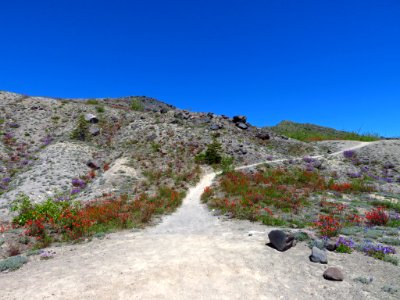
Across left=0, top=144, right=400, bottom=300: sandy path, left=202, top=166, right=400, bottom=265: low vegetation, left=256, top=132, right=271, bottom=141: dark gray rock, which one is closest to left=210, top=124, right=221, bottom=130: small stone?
left=256, top=132, right=271, bottom=141: dark gray rock

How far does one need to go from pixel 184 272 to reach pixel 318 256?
A: 5.52 meters

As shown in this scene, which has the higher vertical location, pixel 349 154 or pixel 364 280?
pixel 349 154

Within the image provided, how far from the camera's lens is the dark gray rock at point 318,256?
1106cm

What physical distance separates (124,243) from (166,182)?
15.0 meters

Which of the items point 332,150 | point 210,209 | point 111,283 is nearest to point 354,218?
point 210,209

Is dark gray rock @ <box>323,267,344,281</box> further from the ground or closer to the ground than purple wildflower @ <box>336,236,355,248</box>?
closer to the ground

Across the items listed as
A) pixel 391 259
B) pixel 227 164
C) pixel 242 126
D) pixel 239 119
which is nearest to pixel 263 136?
pixel 242 126

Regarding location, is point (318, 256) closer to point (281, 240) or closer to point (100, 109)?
point (281, 240)

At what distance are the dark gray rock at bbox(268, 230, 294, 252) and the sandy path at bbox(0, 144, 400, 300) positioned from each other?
301 mm

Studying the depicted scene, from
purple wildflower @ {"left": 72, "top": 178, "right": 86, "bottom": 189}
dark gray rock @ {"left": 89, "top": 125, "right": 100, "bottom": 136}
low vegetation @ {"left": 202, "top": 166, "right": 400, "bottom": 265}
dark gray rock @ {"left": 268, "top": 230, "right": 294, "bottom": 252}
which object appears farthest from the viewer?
dark gray rock @ {"left": 89, "top": 125, "right": 100, "bottom": 136}

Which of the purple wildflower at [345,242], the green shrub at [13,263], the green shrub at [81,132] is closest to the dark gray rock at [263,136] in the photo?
the green shrub at [81,132]

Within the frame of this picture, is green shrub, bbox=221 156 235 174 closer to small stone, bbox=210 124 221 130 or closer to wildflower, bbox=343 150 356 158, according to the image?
small stone, bbox=210 124 221 130

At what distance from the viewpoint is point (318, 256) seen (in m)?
11.2

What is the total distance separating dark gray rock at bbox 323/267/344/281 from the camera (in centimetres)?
966
